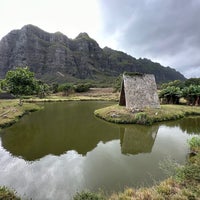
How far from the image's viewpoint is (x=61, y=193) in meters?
7.23

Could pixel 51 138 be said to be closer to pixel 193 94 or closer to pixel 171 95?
pixel 193 94

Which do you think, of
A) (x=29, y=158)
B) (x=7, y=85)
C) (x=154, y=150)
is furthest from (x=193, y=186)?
(x=7, y=85)

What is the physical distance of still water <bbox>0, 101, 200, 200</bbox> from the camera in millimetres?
7977

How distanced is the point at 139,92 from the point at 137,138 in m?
10.3

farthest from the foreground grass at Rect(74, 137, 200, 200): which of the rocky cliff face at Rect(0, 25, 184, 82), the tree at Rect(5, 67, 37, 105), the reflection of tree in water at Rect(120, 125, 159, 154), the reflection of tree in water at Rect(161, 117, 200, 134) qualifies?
the rocky cliff face at Rect(0, 25, 184, 82)

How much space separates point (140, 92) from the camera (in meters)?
24.1

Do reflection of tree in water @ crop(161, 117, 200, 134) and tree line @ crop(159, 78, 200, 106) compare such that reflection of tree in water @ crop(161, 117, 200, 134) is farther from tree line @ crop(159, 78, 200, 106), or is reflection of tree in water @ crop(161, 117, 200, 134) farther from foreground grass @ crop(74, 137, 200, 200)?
foreground grass @ crop(74, 137, 200, 200)

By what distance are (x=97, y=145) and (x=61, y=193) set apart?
6395 millimetres

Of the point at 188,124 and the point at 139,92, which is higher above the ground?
the point at 139,92

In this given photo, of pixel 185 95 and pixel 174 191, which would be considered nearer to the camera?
pixel 174 191

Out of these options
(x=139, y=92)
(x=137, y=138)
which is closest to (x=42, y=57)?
(x=139, y=92)

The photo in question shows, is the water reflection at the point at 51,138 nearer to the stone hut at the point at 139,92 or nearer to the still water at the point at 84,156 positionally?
the still water at the point at 84,156

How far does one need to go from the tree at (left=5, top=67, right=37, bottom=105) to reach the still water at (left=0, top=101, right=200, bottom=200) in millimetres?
13580

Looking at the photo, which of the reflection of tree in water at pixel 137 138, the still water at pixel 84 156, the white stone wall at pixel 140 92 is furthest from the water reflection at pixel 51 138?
the white stone wall at pixel 140 92
